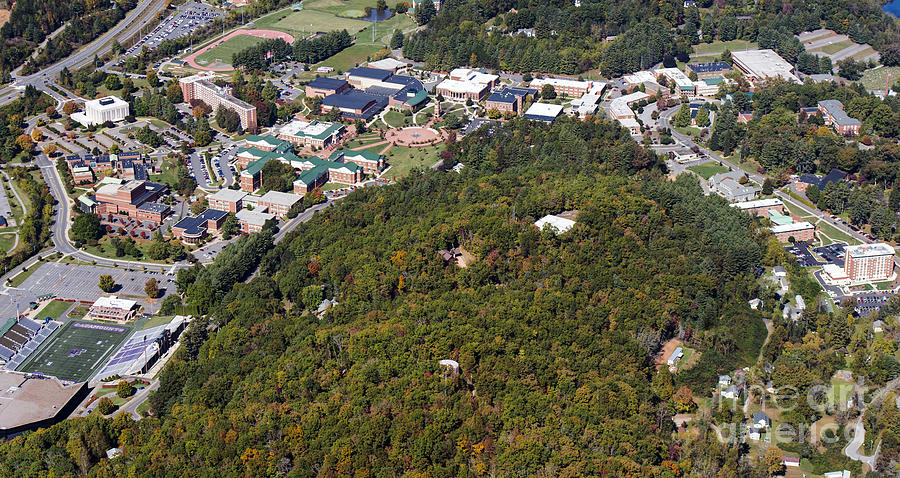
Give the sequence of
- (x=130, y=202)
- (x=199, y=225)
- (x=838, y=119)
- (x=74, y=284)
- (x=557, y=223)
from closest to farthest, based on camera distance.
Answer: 1. (x=557, y=223)
2. (x=74, y=284)
3. (x=199, y=225)
4. (x=130, y=202)
5. (x=838, y=119)

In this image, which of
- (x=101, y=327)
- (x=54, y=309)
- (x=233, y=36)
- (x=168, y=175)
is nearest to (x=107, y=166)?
(x=168, y=175)

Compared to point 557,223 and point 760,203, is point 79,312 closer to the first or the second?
point 557,223

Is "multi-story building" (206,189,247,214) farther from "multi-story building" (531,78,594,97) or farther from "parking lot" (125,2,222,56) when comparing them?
"parking lot" (125,2,222,56)

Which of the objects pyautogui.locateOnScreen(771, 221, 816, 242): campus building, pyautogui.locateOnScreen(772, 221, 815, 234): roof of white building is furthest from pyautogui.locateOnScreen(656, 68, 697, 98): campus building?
pyautogui.locateOnScreen(771, 221, 816, 242): campus building

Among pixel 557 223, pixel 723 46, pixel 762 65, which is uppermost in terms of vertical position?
pixel 557 223

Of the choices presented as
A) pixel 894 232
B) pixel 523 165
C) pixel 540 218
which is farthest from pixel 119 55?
pixel 894 232

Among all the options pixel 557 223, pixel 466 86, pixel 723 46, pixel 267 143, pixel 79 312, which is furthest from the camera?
pixel 723 46

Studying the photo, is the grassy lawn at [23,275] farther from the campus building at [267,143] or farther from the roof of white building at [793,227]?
the roof of white building at [793,227]

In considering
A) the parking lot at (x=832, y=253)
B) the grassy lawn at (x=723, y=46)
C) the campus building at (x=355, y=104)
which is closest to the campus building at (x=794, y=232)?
the parking lot at (x=832, y=253)
